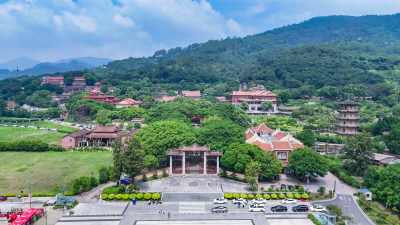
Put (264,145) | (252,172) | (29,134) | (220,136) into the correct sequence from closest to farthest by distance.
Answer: (252,172), (264,145), (220,136), (29,134)

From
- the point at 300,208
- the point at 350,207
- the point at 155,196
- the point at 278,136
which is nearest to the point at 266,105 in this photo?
the point at 278,136

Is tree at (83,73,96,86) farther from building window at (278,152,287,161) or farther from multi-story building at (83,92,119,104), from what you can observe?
building window at (278,152,287,161)

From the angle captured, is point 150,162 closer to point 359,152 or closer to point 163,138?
point 163,138

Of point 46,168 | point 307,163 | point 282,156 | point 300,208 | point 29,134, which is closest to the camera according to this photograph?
point 300,208

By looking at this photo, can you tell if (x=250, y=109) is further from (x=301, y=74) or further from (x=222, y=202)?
(x=222, y=202)

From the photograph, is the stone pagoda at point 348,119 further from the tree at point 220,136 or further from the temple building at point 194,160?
the temple building at point 194,160

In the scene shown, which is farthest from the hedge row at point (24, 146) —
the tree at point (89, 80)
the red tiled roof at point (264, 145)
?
the tree at point (89, 80)
